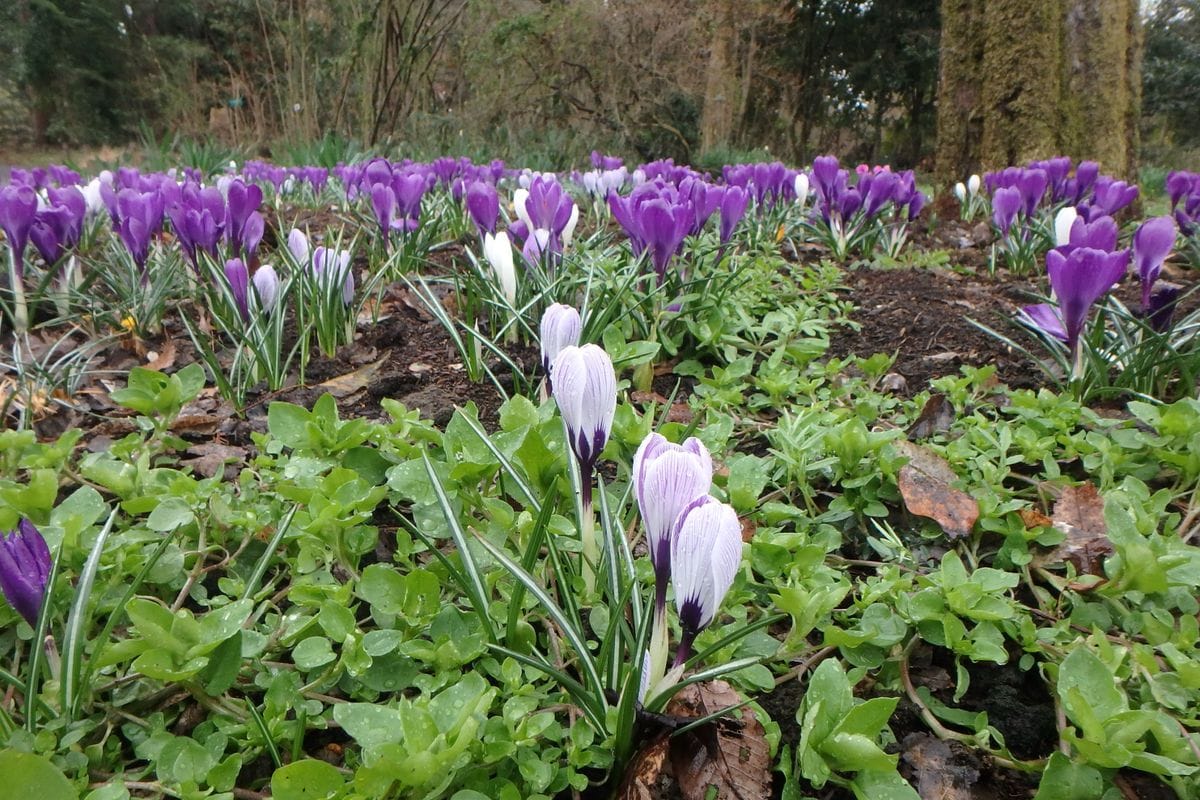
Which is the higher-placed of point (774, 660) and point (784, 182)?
point (784, 182)

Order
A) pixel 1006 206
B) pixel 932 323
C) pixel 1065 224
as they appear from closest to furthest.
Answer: pixel 1065 224, pixel 932 323, pixel 1006 206

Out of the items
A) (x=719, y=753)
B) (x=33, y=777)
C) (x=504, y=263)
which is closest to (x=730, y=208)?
(x=504, y=263)

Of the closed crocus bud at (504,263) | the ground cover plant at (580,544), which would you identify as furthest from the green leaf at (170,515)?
the closed crocus bud at (504,263)

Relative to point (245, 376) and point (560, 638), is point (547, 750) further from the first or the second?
point (245, 376)

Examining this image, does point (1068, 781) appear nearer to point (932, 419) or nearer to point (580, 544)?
point (580, 544)

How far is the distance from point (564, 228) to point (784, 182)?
7.30 ft

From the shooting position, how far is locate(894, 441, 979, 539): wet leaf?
1.38 meters

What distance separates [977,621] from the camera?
1142 millimetres

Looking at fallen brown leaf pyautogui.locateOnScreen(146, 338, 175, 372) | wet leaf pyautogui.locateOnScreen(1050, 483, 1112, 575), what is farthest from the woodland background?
fallen brown leaf pyautogui.locateOnScreen(146, 338, 175, 372)

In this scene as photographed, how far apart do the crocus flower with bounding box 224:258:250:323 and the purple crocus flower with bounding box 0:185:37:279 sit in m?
0.73

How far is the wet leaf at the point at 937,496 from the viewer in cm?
138

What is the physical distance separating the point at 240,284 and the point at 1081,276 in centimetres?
221

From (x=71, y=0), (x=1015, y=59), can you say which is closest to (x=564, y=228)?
(x=1015, y=59)

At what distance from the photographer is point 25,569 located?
38.1 inches
